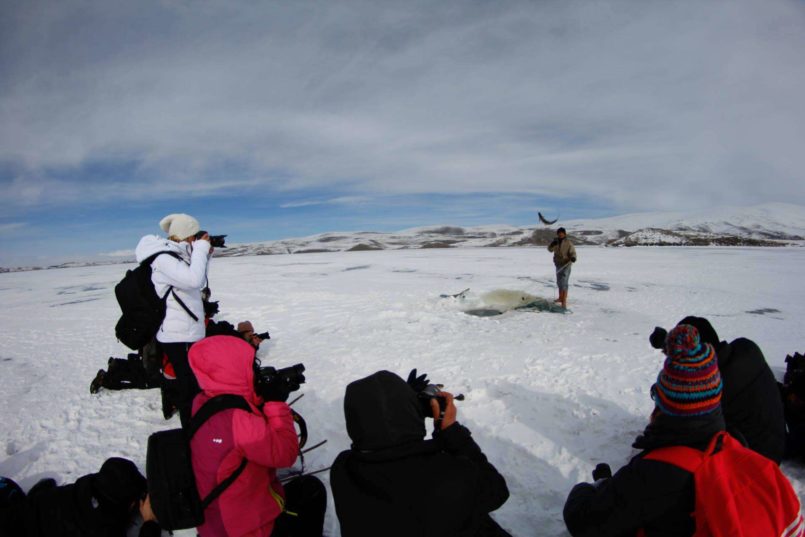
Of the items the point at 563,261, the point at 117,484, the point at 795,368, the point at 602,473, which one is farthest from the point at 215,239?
the point at 563,261

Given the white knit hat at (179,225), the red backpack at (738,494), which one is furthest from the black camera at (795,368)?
the white knit hat at (179,225)

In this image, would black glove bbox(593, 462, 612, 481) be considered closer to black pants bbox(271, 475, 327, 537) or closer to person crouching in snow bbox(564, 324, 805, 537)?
person crouching in snow bbox(564, 324, 805, 537)

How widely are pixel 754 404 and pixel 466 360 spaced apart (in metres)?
3.54

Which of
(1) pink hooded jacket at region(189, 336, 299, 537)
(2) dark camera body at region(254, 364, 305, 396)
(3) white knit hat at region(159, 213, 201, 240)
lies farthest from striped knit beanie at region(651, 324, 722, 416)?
(3) white knit hat at region(159, 213, 201, 240)

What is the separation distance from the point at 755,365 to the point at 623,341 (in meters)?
4.08

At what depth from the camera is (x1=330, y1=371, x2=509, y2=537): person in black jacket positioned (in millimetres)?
1596

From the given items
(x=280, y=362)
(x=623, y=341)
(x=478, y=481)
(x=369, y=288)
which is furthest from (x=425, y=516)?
(x=369, y=288)

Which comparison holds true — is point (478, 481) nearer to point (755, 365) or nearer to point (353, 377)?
point (755, 365)

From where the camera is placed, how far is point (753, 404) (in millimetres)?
2426

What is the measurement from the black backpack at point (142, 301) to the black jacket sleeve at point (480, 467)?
112 inches

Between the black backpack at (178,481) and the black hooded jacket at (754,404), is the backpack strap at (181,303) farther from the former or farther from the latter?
the black hooded jacket at (754,404)

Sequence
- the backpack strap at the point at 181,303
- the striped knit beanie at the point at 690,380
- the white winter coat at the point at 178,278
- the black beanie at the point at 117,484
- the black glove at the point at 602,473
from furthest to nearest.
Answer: the backpack strap at the point at 181,303
the white winter coat at the point at 178,278
the black glove at the point at 602,473
the black beanie at the point at 117,484
the striped knit beanie at the point at 690,380

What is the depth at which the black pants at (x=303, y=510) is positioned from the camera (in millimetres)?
2451

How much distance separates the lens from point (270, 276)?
17.0 meters
